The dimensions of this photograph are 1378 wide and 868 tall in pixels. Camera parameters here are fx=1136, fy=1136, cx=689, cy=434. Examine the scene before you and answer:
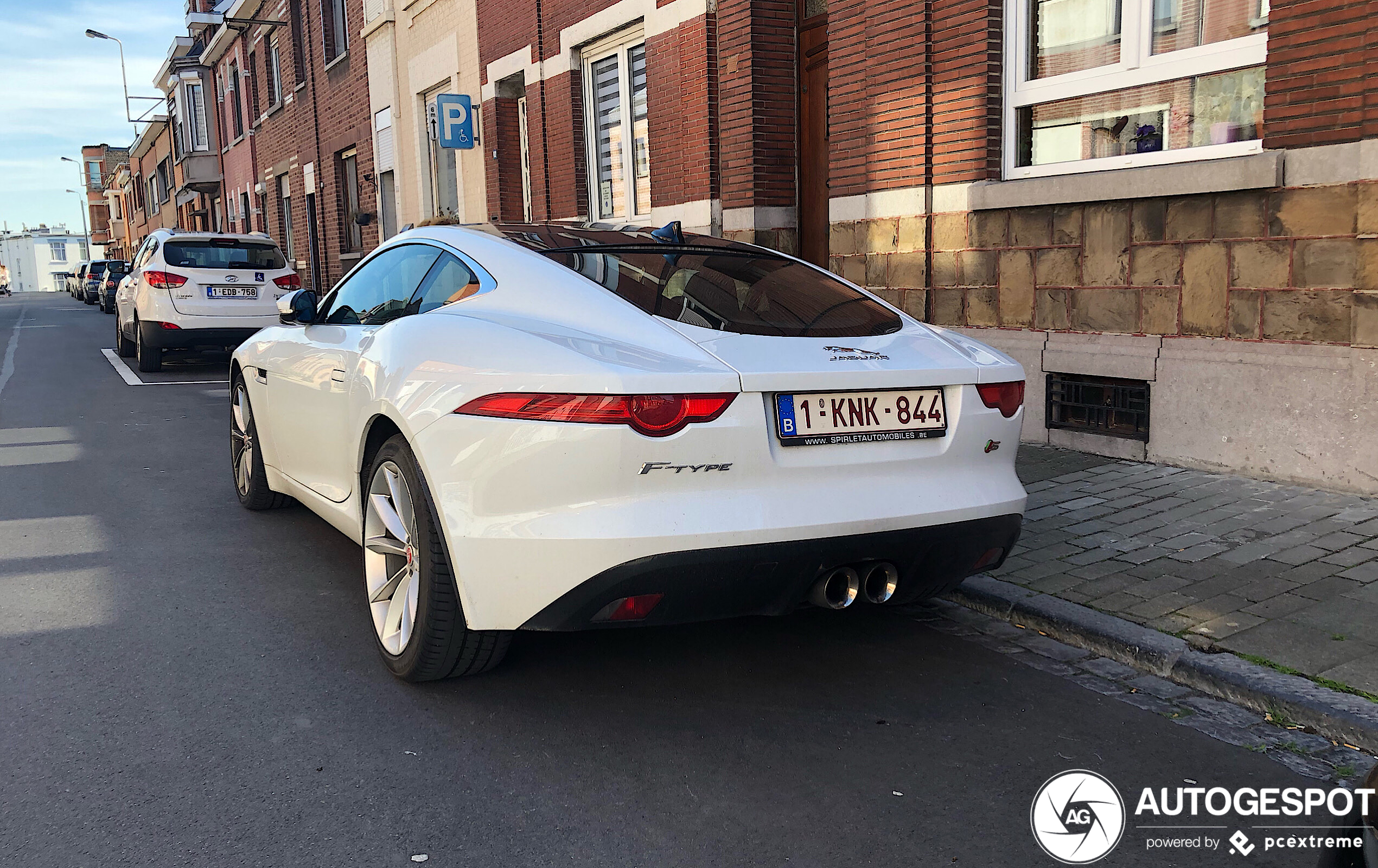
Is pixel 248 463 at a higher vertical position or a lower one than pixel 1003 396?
lower

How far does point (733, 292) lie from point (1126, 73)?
447cm

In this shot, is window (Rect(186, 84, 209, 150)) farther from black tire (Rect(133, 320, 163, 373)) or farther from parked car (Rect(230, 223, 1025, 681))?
parked car (Rect(230, 223, 1025, 681))

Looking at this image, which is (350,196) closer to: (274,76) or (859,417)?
(274,76)

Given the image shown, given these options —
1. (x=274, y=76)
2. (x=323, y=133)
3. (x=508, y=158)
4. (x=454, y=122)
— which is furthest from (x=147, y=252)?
(x=274, y=76)

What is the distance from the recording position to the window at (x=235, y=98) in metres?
32.7

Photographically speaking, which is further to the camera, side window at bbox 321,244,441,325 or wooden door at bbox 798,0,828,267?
wooden door at bbox 798,0,828,267

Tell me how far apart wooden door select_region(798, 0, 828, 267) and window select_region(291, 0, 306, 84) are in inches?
717

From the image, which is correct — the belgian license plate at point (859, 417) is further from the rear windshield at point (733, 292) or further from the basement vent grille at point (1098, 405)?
the basement vent grille at point (1098, 405)

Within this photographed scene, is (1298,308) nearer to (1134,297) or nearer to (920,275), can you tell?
(1134,297)

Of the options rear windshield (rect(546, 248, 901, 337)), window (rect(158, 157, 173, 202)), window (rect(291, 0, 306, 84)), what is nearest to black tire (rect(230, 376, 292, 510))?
rear windshield (rect(546, 248, 901, 337))

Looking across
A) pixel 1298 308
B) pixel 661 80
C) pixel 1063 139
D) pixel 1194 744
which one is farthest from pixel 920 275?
pixel 1194 744

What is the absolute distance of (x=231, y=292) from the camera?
1429cm

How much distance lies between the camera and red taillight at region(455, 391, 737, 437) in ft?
10.0

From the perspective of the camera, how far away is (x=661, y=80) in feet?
37.6
